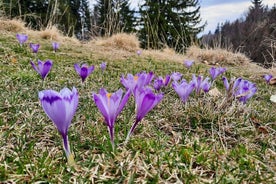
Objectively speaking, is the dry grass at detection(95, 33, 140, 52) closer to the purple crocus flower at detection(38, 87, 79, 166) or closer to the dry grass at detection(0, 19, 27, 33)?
the dry grass at detection(0, 19, 27, 33)

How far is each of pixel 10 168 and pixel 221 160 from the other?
83 centimetres

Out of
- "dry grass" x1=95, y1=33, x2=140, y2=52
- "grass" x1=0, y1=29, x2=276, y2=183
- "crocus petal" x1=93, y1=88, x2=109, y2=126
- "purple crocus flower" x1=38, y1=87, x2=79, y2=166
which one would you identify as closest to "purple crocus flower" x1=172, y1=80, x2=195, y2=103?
"grass" x1=0, y1=29, x2=276, y2=183

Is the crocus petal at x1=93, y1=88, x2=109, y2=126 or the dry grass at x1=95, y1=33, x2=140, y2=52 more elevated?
the dry grass at x1=95, y1=33, x2=140, y2=52

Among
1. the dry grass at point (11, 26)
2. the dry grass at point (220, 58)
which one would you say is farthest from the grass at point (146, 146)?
the dry grass at point (11, 26)

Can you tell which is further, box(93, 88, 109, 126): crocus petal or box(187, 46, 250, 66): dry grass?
box(187, 46, 250, 66): dry grass

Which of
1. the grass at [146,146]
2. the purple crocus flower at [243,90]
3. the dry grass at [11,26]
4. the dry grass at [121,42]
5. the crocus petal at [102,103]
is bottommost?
the grass at [146,146]

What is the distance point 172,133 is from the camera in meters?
1.52

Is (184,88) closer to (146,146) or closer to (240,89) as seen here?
(240,89)

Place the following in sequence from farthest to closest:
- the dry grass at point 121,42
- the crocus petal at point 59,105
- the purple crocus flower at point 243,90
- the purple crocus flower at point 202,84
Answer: the dry grass at point 121,42 → the purple crocus flower at point 202,84 → the purple crocus flower at point 243,90 → the crocus petal at point 59,105

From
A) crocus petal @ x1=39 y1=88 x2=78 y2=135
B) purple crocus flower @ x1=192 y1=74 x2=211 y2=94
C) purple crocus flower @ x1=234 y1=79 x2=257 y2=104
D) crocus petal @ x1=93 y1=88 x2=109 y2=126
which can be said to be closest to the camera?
crocus petal @ x1=39 y1=88 x2=78 y2=135

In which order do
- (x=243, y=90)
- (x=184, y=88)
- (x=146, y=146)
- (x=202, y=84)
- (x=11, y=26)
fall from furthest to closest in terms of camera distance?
1. (x=11, y=26)
2. (x=202, y=84)
3. (x=243, y=90)
4. (x=184, y=88)
5. (x=146, y=146)

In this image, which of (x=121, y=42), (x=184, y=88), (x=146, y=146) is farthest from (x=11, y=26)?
(x=146, y=146)

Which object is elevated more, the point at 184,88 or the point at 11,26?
the point at 11,26

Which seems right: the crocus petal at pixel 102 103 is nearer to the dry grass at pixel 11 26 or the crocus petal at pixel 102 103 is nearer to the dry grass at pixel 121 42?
the dry grass at pixel 121 42
